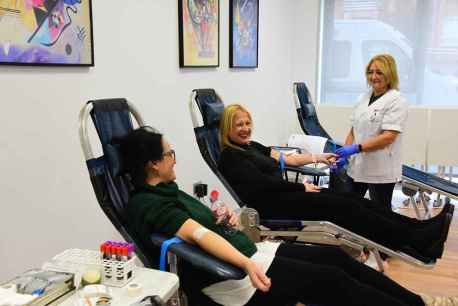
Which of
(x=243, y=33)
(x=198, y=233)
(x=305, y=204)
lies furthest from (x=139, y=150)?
(x=243, y=33)

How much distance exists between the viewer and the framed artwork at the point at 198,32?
2.89m

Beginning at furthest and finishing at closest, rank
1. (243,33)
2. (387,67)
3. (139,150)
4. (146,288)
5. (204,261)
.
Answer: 1. (243,33)
2. (387,67)
3. (139,150)
4. (204,261)
5. (146,288)

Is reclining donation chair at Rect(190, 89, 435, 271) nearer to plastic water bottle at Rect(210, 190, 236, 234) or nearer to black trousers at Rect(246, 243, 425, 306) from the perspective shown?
plastic water bottle at Rect(210, 190, 236, 234)

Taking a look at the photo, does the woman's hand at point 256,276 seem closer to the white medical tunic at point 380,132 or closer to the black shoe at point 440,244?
the black shoe at point 440,244

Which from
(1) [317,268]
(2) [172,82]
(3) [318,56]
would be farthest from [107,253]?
(3) [318,56]

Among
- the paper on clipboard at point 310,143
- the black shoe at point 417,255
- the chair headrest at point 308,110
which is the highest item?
the chair headrest at point 308,110

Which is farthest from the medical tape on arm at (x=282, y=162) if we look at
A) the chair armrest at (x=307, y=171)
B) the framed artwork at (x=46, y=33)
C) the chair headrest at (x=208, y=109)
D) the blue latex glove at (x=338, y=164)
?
the framed artwork at (x=46, y=33)

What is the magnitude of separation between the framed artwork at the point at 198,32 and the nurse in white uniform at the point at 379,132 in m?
1.11

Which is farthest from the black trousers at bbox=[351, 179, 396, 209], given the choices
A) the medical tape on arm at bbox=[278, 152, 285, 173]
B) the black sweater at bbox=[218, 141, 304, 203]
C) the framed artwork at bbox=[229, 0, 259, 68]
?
the framed artwork at bbox=[229, 0, 259, 68]

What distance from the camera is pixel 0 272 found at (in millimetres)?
1773

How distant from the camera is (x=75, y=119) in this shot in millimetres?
2080

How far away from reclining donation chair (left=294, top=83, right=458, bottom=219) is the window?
1262 mm

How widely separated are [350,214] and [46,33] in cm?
161

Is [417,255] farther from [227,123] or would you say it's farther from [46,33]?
[46,33]
